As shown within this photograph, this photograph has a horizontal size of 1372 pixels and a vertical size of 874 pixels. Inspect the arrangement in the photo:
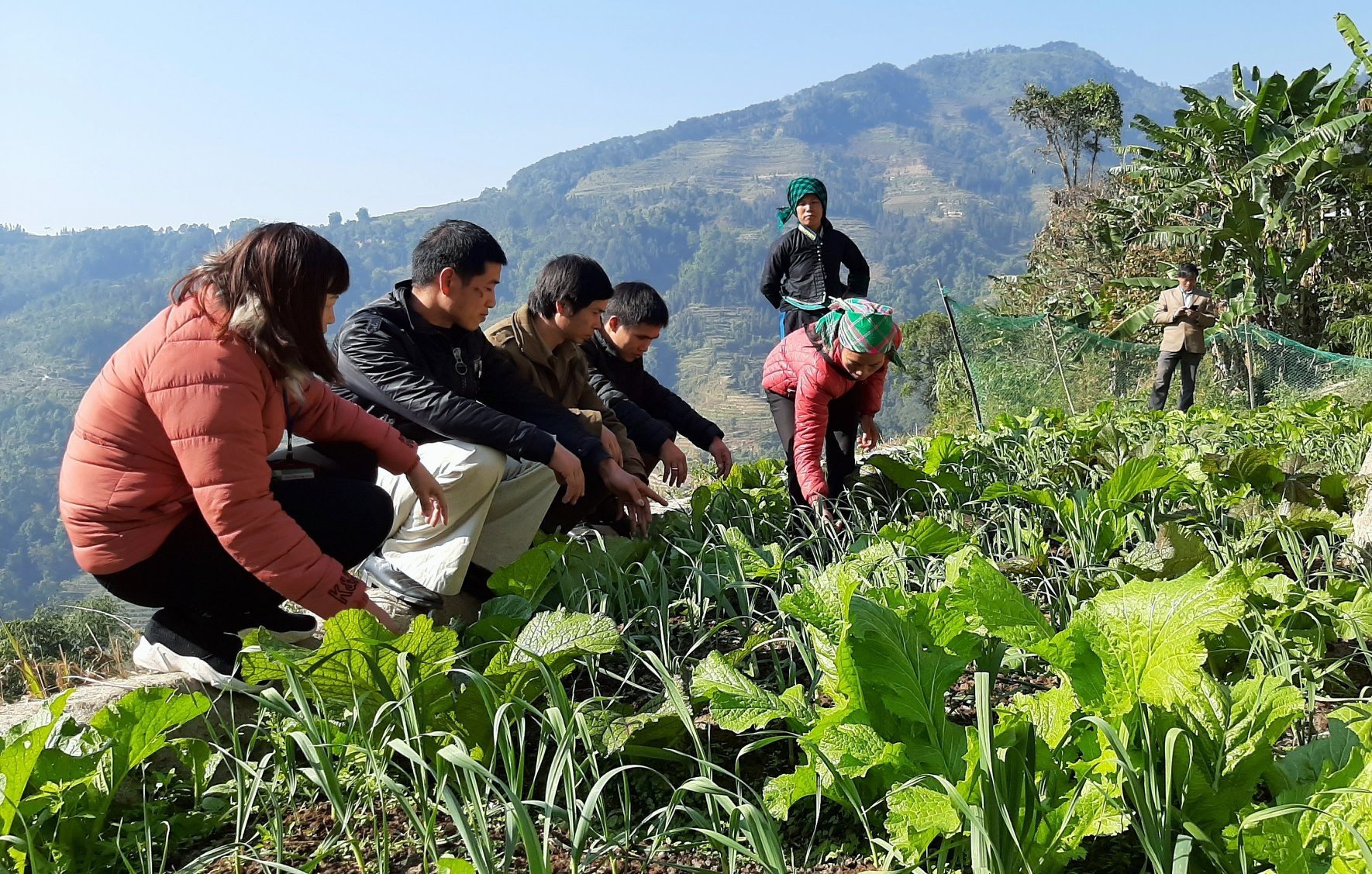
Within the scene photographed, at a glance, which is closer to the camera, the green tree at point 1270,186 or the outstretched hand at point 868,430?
the outstretched hand at point 868,430

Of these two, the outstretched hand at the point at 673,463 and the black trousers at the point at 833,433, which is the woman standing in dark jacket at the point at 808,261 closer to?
the black trousers at the point at 833,433

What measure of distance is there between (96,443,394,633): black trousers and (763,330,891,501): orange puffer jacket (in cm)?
151

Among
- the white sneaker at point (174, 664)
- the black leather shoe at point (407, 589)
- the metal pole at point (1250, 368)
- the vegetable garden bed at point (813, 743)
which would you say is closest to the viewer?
the vegetable garden bed at point (813, 743)

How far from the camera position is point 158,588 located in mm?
2174

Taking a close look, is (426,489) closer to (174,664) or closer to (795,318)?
(174,664)

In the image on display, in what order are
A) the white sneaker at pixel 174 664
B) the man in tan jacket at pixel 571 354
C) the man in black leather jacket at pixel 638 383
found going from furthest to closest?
1. the man in black leather jacket at pixel 638 383
2. the man in tan jacket at pixel 571 354
3. the white sneaker at pixel 174 664

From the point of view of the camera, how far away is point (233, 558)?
218cm

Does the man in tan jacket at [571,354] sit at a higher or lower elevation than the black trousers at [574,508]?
higher

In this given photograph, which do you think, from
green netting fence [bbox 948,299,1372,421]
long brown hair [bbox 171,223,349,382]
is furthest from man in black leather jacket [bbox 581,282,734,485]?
green netting fence [bbox 948,299,1372,421]

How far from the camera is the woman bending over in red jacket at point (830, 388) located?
3402mm

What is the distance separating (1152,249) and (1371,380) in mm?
9242

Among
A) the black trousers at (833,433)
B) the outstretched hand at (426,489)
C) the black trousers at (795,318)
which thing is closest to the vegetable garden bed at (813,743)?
the outstretched hand at (426,489)

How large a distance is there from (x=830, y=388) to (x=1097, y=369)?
9.79 meters

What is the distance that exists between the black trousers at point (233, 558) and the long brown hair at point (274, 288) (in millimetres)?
377
